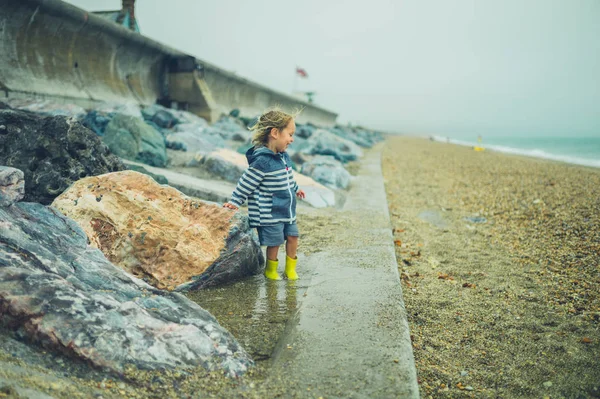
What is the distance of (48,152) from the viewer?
9.82 feet

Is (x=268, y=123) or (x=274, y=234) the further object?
(x=268, y=123)

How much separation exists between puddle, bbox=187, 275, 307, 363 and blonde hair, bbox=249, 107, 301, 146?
96 cm

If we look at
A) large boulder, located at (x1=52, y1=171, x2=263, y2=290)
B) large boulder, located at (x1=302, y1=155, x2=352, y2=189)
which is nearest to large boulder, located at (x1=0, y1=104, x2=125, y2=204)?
large boulder, located at (x1=52, y1=171, x2=263, y2=290)

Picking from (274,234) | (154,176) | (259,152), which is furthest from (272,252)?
(154,176)

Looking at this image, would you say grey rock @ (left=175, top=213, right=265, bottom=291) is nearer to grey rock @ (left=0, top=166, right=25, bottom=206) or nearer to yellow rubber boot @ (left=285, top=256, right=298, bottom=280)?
yellow rubber boot @ (left=285, top=256, right=298, bottom=280)

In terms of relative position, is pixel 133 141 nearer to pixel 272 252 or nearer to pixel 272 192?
pixel 272 192

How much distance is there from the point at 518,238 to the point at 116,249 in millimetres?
3831

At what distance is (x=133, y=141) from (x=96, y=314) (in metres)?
3.91

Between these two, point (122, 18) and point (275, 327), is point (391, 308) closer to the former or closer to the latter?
point (275, 327)

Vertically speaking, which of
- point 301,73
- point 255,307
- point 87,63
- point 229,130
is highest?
point 301,73

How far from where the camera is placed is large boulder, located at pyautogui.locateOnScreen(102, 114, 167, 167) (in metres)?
5.00

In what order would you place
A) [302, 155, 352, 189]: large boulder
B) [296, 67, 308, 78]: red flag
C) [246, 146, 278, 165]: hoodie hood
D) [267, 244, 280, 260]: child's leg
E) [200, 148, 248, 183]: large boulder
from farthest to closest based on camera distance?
[296, 67, 308, 78]: red flag
[302, 155, 352, 189]: large boulder
[200, 148, 248, 183]: large boulder
[246, 146, 278, 165]: hoodie hood
[267, 244, 280, 260]: child's leg

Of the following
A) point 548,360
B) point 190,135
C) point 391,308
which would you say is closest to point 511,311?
point 548,360

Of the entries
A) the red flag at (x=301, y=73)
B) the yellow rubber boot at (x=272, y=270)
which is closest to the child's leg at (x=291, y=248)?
the yellow rubber boot at (x=272, y=270)
